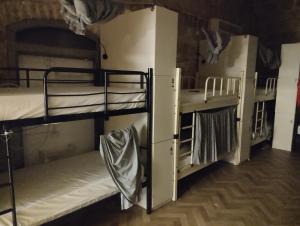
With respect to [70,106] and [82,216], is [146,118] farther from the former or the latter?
[82,216]

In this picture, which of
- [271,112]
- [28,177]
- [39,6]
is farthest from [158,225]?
[271,112]

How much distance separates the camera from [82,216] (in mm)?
2320

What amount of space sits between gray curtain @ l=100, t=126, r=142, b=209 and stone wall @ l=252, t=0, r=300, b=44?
441 centimetres

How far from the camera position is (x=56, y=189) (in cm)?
187

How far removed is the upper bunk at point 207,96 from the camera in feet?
8.59

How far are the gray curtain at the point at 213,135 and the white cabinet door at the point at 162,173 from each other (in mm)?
443

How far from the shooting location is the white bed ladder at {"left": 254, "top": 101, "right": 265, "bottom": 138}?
13.8 feet

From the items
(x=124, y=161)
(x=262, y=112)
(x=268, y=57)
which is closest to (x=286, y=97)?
(x=262, y=112)

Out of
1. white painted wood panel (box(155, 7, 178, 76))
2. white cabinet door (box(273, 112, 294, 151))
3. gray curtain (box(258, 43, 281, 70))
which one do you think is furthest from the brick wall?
white cabinet door (box(273, 112, 294, 151))

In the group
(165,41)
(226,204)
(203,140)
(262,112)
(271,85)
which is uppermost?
(165,41)

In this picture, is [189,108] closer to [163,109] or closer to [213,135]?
[163,109]

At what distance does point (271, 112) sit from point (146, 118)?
3.60 meters

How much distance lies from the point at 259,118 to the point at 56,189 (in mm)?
3759

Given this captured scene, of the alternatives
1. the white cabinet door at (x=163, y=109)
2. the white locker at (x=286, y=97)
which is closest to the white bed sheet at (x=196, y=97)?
the white cabinet door at (x=163, y=109)
